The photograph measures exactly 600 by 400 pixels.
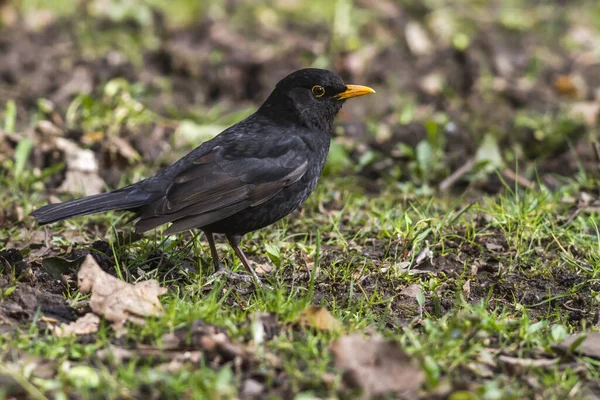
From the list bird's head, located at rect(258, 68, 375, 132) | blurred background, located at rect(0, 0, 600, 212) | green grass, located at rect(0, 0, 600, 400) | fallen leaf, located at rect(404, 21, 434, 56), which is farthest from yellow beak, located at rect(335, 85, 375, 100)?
fallen leaf, located at rect(404, 21, 434, 56)

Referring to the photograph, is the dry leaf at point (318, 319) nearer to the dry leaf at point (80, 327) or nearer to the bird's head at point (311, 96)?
the dry leaf at point (80, 327)

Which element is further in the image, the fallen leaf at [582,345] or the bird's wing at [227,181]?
the bird's wing at [227,181]

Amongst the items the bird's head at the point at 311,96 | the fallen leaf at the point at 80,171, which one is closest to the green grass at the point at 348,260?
the fallen leaf at the point at 80,171

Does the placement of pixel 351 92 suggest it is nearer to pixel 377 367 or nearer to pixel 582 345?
pixel 582 345

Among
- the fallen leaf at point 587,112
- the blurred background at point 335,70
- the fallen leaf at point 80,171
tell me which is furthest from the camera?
the fallen leaf at point 587,112

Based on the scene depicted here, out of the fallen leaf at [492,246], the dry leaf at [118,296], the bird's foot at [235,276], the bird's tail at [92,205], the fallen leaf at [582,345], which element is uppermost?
the bird's tail at [92,205]

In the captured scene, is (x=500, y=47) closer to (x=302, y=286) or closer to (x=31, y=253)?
(x=302, y=286)
